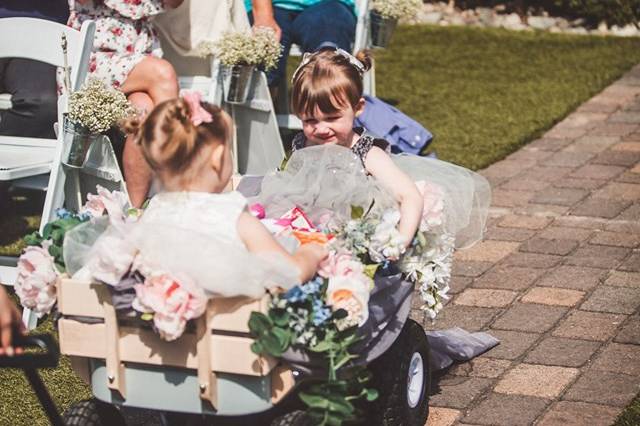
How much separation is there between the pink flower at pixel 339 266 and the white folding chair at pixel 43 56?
1.91m

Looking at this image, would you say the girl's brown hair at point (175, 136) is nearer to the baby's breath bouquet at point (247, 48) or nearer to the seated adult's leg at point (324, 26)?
the baby's breath bouquet at point (247, 48)

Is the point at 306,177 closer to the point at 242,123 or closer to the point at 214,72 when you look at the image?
the point at 214,72

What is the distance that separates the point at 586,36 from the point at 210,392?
789cm

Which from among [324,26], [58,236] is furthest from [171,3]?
[58,236]

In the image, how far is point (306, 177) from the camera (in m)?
3.32

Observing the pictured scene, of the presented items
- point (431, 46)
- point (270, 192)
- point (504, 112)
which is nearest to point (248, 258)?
point (270, 192)

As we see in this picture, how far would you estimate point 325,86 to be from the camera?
342cm

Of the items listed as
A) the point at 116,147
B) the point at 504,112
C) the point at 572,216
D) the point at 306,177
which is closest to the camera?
the point at 306,177

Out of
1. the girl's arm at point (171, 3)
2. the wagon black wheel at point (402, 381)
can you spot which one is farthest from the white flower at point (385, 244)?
the girl's arm at point (171, 3)

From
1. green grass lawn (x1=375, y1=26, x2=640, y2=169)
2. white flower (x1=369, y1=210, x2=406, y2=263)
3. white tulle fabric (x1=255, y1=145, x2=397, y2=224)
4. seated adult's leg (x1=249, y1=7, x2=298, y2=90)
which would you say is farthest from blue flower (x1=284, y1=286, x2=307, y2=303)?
green grass lawn (x1=375, y1=26, x2=640, y2=169)

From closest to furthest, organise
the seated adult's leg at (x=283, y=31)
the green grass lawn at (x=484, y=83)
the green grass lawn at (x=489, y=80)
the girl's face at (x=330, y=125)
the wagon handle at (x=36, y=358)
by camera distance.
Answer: the wagon handle at (x=36, y=358), the girl's face at (x=330, y=125), the seated adult's leg at (x=283, y=31), the green grass lawn at (x=484, y=83), the green grass lawn at (x=489, y=80)

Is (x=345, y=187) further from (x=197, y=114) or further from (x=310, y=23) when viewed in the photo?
(x=310, y=23)

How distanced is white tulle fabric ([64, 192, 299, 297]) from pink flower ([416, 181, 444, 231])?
64 centimetres

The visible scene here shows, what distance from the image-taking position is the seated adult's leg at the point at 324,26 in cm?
599
